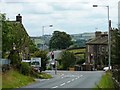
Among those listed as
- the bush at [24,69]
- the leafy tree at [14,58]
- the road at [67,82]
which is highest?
the leafy tree at [14,58]

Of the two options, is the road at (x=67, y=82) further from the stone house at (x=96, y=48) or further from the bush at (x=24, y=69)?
the stone house at (x=96, y=48)

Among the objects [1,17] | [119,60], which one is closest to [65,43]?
[1,17]

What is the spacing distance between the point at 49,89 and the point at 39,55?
49279mm

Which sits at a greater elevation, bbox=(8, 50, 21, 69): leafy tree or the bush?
bbox=(8, 50, 21, 69): leafy tree

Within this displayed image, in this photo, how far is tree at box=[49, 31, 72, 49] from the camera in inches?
6383

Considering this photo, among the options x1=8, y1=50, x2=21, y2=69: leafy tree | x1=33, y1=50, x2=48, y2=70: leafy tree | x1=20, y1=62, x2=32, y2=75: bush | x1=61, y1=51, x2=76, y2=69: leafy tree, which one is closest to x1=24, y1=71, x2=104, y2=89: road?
x1=20, y1=62, x2=32, y2=75: bush

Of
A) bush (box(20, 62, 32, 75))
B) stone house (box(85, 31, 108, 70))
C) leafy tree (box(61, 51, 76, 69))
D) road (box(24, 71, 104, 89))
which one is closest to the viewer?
road (box(24, 71, 104, 89))

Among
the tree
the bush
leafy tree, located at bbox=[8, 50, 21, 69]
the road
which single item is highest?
the tree

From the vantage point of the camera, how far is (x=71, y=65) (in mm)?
112688

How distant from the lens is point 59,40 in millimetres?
165125

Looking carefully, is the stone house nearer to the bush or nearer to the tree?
the tree

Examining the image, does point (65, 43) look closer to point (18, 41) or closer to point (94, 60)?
point (94, 60)

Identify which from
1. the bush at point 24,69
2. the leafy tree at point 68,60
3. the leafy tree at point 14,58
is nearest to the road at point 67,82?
the bush at point 24,69

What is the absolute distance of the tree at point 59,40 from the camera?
16212 centimetres
